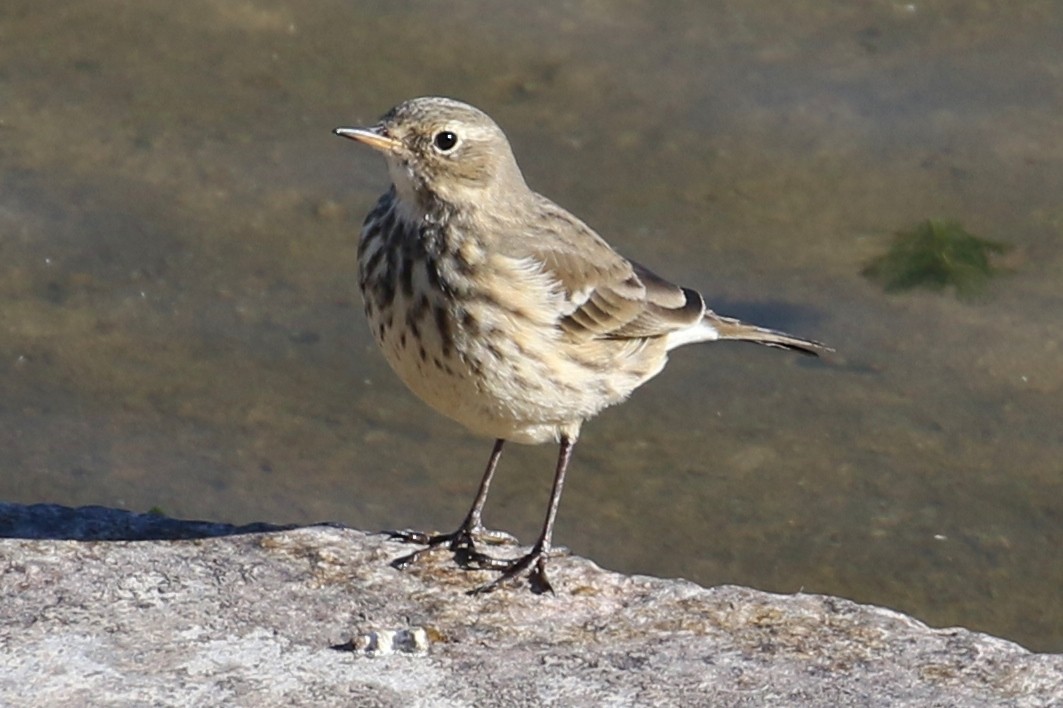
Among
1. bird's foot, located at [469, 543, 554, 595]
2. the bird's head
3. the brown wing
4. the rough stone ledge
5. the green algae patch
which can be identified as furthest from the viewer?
the green algae patch

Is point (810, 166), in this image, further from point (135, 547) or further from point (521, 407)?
point (135, 547)

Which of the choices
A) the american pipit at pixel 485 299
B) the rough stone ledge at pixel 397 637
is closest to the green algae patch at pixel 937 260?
the american pipit at pixel 485 299

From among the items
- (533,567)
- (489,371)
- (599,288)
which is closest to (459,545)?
(533,567)

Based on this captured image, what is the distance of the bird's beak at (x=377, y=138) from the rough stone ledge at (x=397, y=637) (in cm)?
131

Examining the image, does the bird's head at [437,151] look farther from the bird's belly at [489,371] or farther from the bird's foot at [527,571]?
the bird's foot at [527,571]

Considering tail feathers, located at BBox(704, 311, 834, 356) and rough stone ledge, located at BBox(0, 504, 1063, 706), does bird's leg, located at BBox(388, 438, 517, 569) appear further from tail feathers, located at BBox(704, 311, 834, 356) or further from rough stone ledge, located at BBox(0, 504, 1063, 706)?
tail feathers, located at BBox(704, 311, 834, 356)

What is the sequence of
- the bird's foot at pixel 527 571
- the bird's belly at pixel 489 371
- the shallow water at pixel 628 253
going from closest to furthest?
1. the bird's foot at pixel 527 571
2. the bird's belly at pixel 489 371
3. the shallow water at pixel 628 253

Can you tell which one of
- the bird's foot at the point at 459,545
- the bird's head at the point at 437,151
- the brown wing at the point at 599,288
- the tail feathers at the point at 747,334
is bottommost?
the bird's foot at the point at 459,545

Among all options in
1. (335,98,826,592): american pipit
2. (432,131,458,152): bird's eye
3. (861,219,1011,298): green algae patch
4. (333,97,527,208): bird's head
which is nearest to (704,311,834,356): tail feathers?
(335,98,826,592): american pipit

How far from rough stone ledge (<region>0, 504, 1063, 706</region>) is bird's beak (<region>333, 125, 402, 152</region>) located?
1.31m

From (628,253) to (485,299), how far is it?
3.22 m

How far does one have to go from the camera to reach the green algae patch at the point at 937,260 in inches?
358

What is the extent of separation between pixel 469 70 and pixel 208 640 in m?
5.56

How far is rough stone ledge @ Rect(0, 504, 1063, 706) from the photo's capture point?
4758mm
